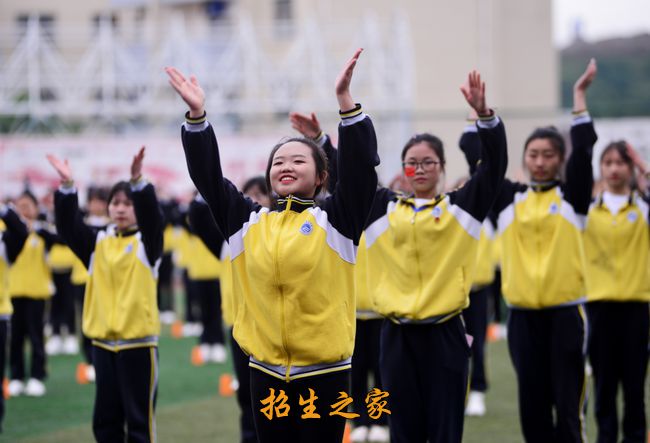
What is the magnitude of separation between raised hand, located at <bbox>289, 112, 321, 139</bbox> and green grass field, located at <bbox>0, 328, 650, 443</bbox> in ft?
11.0

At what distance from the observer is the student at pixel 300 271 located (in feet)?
14.0

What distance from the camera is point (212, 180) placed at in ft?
14.6

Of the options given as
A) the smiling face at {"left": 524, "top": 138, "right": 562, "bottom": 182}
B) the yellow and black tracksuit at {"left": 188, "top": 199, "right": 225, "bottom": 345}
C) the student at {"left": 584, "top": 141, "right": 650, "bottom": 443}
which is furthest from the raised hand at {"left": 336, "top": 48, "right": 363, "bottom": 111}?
the yellow and black tracksuit at {"left": 188, "top": 199, "right": 225, "bottom": 345}

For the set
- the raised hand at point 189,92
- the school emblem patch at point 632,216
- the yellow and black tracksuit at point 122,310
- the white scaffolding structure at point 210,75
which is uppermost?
the white scaffolding structure at point 210,75

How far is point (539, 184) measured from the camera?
20.6 ft

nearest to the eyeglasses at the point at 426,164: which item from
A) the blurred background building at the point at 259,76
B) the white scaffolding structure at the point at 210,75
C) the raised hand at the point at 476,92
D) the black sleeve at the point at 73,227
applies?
the raised hand at the point at 476,92

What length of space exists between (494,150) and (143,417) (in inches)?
109

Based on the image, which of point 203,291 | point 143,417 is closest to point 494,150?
point 143,417

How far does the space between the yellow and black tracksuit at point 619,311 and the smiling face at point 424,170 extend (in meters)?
1.89

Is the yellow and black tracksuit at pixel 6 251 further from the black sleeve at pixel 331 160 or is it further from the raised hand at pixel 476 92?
the raised hand at pixel 476 92

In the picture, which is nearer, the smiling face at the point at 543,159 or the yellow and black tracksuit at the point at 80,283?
the smiling face at the point at 543,159

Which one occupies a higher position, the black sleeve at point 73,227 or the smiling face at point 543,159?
the smiling face at point 543,159

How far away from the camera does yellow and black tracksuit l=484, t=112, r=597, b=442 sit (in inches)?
235

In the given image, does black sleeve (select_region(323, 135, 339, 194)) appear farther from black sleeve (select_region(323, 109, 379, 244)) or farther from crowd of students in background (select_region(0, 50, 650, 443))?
black sleeve (select_region(323, 109, 379, 244))
